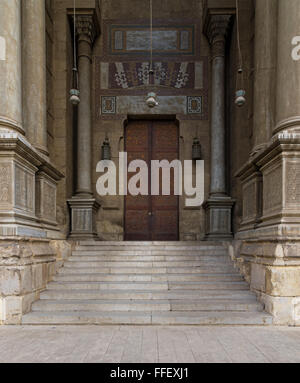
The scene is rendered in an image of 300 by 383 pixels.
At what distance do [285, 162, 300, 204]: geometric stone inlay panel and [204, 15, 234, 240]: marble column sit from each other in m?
3.81

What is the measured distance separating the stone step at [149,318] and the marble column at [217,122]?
407 centimetres

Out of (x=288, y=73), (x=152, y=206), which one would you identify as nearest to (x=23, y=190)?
(x=288, y=73)

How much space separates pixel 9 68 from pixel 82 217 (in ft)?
13.6

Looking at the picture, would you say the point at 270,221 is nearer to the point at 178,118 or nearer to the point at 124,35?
the point at 178,118

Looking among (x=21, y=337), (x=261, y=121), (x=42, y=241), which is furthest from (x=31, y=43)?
(x=21, y=337)

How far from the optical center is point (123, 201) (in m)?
8.80

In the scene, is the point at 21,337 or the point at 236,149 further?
the point at 236,149

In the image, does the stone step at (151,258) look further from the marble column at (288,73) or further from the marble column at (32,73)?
the marble column at (288,73)

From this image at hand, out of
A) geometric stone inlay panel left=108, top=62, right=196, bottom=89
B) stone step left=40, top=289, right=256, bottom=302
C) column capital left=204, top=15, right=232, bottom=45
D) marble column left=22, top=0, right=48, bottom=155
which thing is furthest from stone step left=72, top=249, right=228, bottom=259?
column capital left=204, top=15, right=232, bottom=45

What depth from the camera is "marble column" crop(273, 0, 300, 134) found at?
15.0ft

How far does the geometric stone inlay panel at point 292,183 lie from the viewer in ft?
14.0

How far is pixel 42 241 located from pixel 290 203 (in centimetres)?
368

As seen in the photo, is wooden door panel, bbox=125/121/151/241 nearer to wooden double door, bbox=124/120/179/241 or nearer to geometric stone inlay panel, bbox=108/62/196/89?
wooden double door, bbox=124/120/179/241
